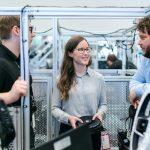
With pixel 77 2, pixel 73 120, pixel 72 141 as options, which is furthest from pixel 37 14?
pixel 77 2

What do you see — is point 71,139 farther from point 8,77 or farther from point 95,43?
point 95,43

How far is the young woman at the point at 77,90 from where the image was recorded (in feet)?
7.50

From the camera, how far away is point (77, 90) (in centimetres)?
230

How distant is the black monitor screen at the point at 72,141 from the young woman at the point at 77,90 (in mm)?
1218

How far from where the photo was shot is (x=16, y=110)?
6.41 feet

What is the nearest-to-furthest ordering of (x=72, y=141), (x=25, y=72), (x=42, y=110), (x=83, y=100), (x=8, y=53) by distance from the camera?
(x=72, y=141), (x=25, y=72), (x=8, y=53), (x=83, y=100), (x=42, y=110)

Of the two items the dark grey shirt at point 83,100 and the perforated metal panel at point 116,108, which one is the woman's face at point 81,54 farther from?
the perforated metal panel at point 116,108

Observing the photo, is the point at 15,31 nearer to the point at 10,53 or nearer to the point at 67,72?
the point at 10,53

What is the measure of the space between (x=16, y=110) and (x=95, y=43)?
4.12m

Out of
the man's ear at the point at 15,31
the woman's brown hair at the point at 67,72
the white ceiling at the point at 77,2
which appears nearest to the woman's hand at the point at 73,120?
the woman's brown hair at the point at 67,72

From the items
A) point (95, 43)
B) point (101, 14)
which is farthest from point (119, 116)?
point (95, 43)

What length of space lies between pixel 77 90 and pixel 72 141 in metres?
1.38

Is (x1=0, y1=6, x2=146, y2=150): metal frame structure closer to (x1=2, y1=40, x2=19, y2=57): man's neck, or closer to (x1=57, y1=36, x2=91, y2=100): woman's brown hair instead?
(x1=2, y1=40, x2=19, y2=57): man's neck

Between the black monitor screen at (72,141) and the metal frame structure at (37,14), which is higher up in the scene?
the metal frame structure at (37,14)
